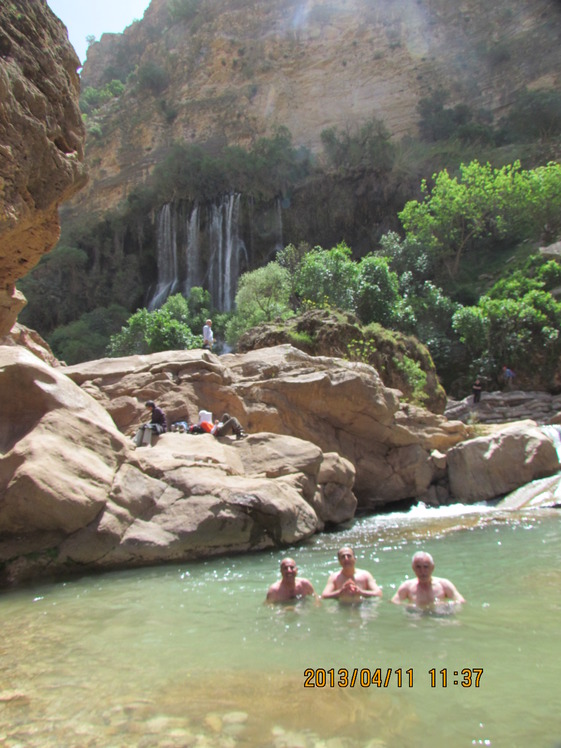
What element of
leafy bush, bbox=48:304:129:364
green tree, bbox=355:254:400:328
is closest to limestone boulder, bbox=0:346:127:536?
green tree, bbox=355:254:400:328

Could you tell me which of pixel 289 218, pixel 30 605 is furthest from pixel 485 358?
pixel 30 605

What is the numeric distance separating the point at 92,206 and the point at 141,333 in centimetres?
2736

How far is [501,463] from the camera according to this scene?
1520 centimetres

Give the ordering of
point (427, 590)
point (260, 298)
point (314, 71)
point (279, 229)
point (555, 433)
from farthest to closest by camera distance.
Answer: point (314, 71), point (279, 229), point (260, 298), point (555, 433), point (427, 590)

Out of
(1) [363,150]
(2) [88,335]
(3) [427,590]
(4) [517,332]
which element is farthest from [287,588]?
(1) [363,150]

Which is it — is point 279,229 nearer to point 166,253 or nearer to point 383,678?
point 166,253

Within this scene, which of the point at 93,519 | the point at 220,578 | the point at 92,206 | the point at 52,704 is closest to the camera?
the point at 52,704

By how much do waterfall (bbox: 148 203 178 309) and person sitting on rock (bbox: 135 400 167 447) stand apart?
27.5 meters

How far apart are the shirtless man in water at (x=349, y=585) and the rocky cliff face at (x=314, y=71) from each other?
154ft

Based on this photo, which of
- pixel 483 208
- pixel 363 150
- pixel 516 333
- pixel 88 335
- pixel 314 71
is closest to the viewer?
pixel 516 333

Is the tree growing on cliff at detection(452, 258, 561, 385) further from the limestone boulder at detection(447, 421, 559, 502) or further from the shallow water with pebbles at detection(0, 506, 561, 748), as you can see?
the shallow water with pebbles at detection(0, 506, 561, 748)

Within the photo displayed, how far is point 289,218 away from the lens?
4097 centimetres

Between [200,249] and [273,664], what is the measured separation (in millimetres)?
36800

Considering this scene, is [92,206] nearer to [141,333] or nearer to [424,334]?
[141,333]
